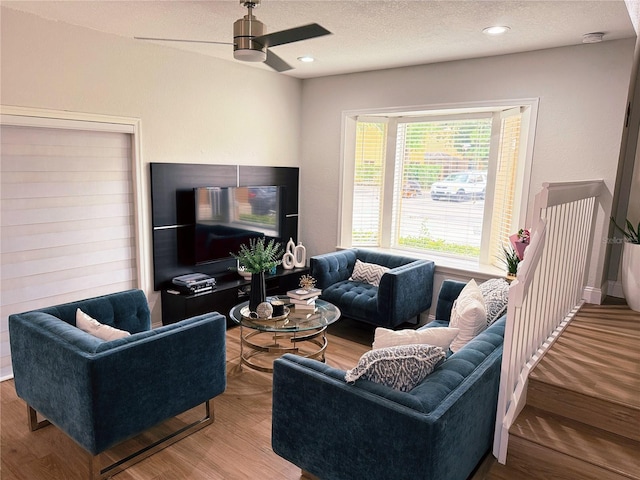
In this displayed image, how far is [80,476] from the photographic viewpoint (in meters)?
2.36

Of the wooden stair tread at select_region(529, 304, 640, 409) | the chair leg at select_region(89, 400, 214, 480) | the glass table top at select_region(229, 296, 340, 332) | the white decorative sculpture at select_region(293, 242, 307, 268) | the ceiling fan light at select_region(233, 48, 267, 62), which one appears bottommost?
the chair leg at select_region(89, 400, 214, 480)

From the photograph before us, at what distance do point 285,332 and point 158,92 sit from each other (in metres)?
2.53

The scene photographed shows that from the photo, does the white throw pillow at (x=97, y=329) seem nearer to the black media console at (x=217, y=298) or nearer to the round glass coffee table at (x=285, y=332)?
the round glass coffee table at (x=285, y=332)

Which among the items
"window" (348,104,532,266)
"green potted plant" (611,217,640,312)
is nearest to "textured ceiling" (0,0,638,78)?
"window" (348,104,532,266)

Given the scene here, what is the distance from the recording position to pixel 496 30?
3.30 m

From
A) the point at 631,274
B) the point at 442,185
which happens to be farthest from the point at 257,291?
the point at 631,274

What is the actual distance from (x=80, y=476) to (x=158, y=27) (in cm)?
307

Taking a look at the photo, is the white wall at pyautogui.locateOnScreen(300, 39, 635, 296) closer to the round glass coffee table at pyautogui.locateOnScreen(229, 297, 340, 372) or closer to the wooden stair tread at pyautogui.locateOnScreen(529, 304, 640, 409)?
the wooden stair tread at pyautogui.locateOnScreen(529, 304, 640, 409)

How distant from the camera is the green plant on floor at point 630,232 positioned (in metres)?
3.72

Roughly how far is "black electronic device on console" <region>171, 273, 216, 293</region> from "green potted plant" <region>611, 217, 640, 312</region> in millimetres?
3684

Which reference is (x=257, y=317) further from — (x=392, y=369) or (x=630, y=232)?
(x=630, y=232)

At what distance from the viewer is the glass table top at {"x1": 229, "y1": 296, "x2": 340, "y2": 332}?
11.1 feet

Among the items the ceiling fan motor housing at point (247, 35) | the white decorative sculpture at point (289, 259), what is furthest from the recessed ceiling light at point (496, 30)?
the white decorative sculpture at point (289, 259)

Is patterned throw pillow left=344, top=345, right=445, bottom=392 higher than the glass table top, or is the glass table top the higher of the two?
patterned throw pillow left=344, top=345, right=445, bottom=392
